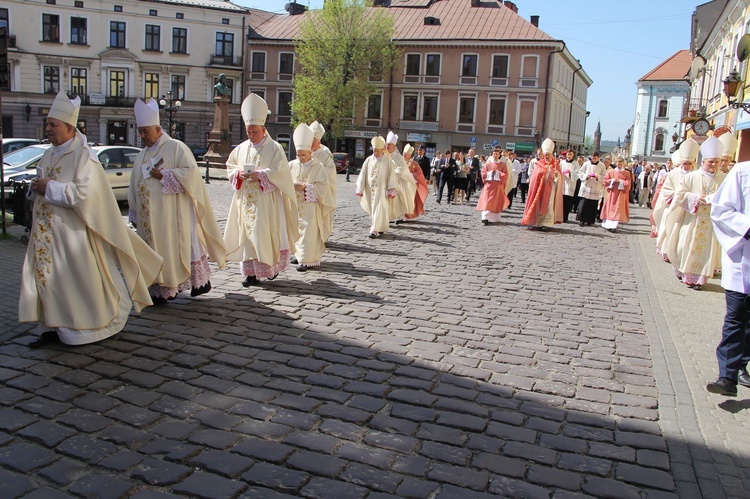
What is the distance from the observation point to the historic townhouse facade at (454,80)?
51156mm

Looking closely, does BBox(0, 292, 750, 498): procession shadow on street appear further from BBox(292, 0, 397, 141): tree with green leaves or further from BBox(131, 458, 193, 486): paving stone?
BBox(292, 0, 397, 141): tree with green leaves

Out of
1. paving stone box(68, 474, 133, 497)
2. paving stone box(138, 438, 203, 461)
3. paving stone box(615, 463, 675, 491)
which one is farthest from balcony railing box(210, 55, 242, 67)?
paving stone box(615, 463, 675, 491)

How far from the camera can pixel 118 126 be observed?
5431 centimetres

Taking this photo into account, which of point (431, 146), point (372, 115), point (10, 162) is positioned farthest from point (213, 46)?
point (10, 162)

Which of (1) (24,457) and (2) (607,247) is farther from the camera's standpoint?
(2) (607,247)

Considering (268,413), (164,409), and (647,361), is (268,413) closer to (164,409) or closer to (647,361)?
(164,409)

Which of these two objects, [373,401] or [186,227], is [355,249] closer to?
[186,227]

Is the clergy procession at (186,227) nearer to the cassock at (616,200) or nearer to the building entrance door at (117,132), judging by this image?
the cassock at (616,200)

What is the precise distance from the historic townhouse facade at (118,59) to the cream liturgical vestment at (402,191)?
39.3 m

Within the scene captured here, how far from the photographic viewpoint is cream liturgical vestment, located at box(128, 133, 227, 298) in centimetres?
696

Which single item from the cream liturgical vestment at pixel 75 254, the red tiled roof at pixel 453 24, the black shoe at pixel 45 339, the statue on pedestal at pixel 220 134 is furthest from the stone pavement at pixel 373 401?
the red tiled roof at pixel 453 24

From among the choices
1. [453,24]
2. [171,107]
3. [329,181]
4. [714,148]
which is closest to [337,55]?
[453,24]

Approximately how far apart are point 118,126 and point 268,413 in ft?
179

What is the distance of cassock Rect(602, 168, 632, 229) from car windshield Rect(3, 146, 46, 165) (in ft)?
46.2
